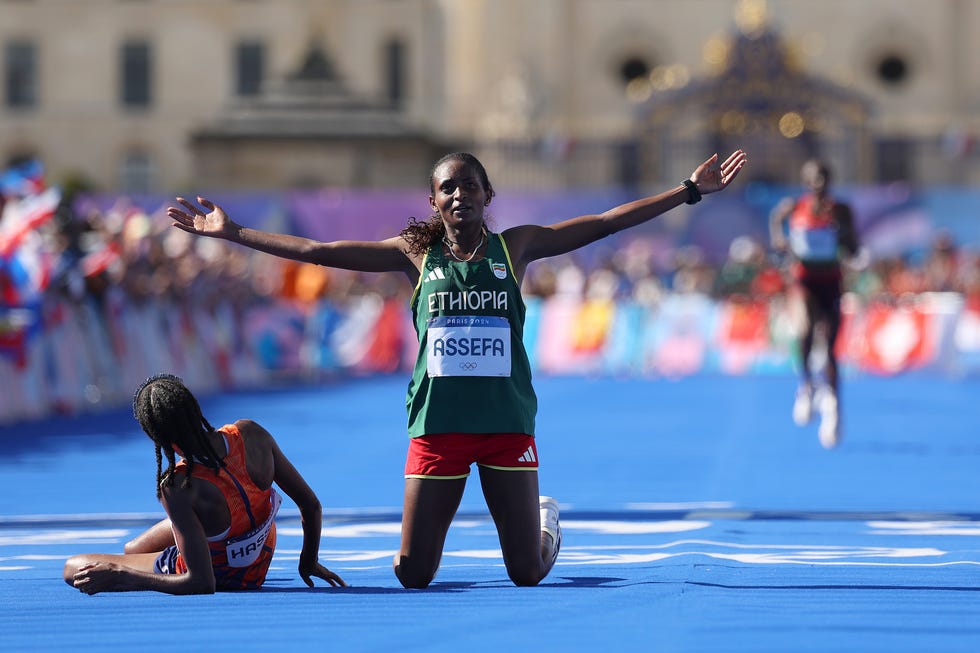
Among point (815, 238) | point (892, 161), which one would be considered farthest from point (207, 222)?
point (892, 161)

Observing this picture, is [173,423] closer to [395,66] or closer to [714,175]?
[714,175]

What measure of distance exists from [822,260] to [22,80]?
207 feet

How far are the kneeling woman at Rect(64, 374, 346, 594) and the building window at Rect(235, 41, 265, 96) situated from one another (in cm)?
6709

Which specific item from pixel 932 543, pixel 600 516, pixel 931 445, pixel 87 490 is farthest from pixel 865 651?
pixel 931 445

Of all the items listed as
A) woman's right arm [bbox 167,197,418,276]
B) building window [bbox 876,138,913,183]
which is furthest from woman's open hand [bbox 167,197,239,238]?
building window [bbox 876,138,913,183]

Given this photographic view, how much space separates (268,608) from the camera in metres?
7.11

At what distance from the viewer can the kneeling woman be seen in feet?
23.9

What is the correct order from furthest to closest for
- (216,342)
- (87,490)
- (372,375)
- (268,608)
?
(372,375) < (216,342) < (87,490) < (268,608)

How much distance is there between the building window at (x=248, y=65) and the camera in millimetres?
73869

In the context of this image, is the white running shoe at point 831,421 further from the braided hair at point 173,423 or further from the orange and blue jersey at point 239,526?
the braided hair at point 173,423

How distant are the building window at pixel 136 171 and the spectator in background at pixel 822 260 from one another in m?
59.1

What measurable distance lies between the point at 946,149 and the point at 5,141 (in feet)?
126

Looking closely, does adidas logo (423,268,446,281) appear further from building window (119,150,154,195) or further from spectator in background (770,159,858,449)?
building window (119,150,154,195)

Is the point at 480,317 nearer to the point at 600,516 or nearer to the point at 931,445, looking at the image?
the point at 600,516
